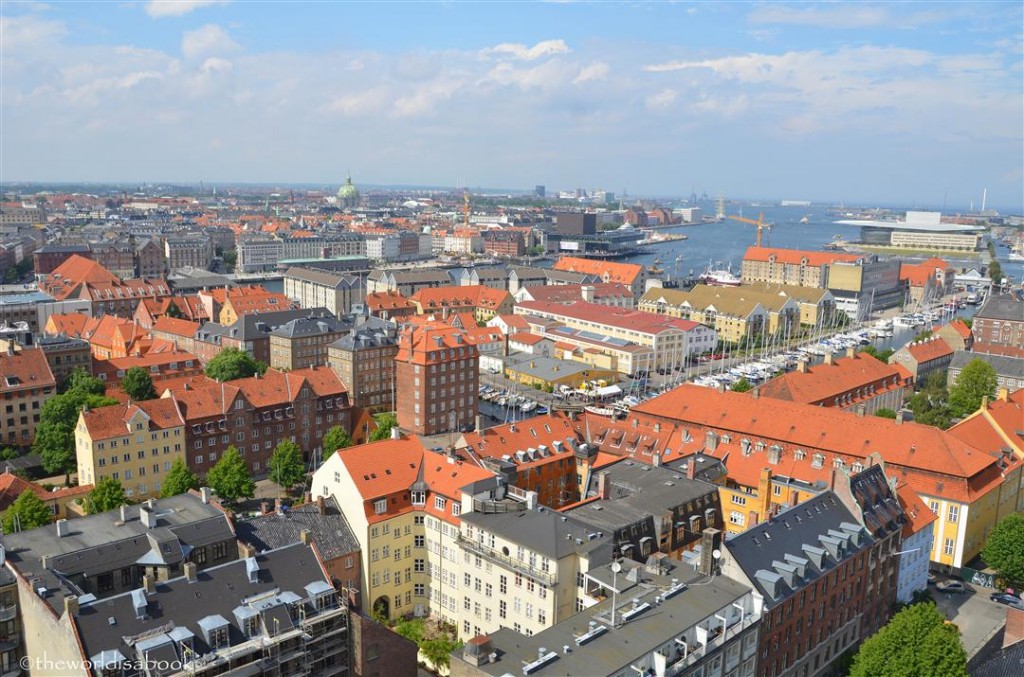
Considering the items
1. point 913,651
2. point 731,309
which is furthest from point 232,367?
point 731,309

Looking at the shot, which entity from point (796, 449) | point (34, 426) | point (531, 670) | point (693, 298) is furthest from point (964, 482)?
point (693, 298)

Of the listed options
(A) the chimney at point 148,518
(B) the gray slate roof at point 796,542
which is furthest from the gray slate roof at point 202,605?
(B) the gray slate roof at point 796,542

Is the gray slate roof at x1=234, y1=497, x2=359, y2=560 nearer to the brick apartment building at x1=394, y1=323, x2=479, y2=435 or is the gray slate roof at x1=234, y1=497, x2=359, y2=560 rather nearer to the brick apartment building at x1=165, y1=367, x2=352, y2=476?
the brick apartment building at x1=165, y1=367, x2=352, y2=476

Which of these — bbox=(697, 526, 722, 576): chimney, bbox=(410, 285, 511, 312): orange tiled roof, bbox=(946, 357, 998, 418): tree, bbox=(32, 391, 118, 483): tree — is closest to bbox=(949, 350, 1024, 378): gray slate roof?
bbox=(946, 357, 998, 418): tree

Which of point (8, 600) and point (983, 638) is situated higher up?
point (8, 600)

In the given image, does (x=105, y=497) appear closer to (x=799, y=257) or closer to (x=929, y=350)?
(x=929, y=350)

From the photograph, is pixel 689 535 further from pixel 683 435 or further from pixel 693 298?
pixel 693 298
